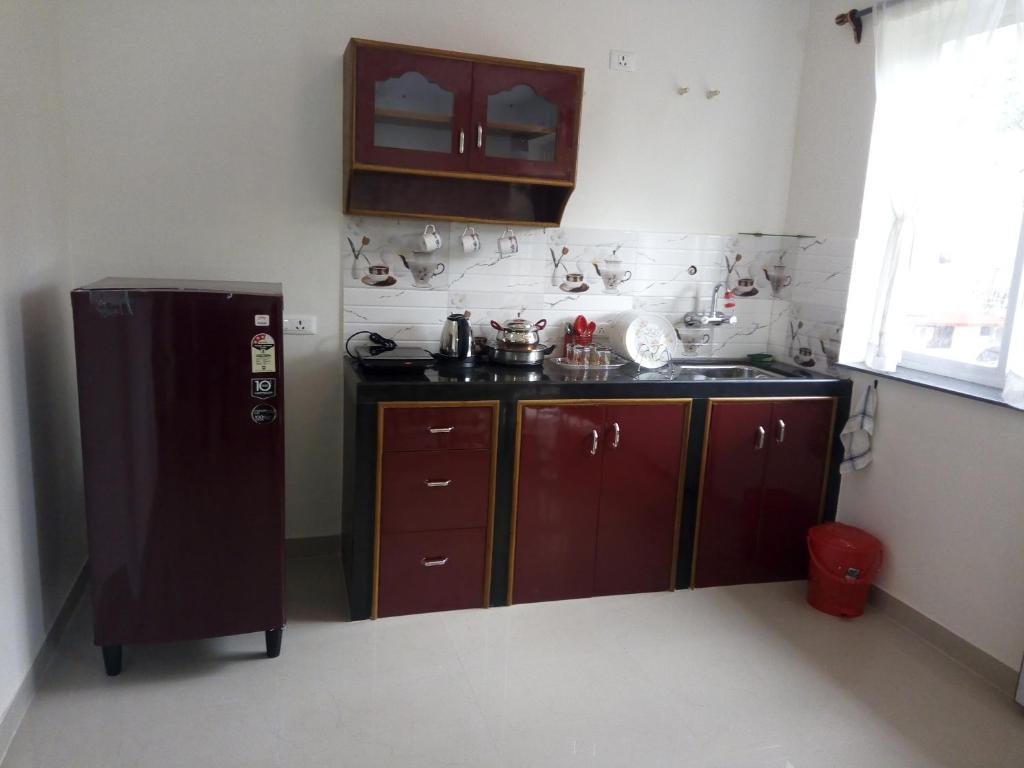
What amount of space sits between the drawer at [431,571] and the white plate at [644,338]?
3.29ft

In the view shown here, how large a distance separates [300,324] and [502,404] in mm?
891

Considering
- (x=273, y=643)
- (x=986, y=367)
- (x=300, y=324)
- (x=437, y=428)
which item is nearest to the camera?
(x=273, y=643)

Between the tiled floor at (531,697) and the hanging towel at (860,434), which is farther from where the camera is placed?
the hanging towel at (860,434)

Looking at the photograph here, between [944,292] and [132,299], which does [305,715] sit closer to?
[132,299]

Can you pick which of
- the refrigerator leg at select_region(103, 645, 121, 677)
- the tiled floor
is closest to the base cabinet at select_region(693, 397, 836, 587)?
the tiled floor

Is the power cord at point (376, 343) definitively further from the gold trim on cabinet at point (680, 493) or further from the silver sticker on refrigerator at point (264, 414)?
the gold trim on cabinet at point (680, 493)

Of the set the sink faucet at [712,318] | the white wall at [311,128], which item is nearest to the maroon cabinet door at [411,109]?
the white wall at [311,128]

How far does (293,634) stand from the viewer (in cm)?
250

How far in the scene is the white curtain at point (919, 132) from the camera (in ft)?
8.25

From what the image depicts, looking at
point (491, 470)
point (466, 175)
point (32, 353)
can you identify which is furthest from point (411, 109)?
point (32, 353)

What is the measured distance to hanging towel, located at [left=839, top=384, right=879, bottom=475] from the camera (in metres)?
2.89

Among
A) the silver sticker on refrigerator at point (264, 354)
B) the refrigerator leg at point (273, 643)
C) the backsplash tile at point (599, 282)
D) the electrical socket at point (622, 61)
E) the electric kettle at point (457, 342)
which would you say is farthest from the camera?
the electrical socket at point (622, 61)

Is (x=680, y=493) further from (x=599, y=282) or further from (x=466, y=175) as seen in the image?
(x=466, y=175)

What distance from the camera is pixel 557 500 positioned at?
107 inches
